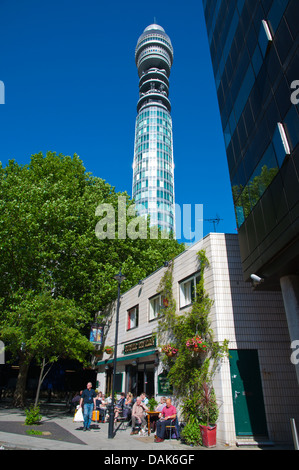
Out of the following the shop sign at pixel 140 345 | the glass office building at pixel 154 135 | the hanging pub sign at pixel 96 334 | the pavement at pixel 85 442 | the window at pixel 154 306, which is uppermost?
the glass office building at pixel 154 135

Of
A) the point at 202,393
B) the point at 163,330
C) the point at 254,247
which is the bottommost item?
the point at 202,393

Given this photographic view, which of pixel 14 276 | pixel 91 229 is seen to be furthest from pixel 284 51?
pixel 14 276

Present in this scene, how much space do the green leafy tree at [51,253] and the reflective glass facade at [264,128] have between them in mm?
5843

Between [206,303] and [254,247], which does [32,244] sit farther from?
[254,247]

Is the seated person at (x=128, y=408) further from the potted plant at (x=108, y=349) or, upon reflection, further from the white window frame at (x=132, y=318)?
the potted plant at (x=108, y=349)

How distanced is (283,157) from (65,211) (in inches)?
578

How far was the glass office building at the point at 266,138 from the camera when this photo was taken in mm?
8891

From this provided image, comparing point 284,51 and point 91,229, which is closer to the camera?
point 284,51

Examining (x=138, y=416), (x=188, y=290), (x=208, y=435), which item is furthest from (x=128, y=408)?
(x=188, y=290)

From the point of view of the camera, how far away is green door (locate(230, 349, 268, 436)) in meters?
10.2

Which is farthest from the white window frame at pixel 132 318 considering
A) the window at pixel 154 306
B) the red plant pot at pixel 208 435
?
the red plant pot at pixel 208 435

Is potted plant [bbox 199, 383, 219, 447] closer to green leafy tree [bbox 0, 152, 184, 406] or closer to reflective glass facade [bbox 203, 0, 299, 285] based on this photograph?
reflective glass facade [bbox 203, 0, 299, 285]

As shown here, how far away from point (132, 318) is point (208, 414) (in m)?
10.5
